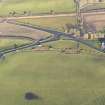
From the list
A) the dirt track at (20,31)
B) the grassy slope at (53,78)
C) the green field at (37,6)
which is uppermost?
the green field at (37,6)

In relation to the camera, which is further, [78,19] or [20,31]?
[78,19]

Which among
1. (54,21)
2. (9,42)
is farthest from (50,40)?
(9,42)

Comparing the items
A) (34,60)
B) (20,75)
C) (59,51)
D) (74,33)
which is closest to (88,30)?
(74,33)

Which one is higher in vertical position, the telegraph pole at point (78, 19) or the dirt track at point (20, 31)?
the telegraph pole at point (78, 19)

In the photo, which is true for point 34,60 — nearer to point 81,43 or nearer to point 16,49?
point 16,49

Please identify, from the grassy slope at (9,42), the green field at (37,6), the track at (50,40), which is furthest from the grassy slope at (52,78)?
the green field at (37,6)

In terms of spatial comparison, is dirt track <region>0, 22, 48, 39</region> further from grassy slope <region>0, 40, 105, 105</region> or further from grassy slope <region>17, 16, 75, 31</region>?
grassy slope <region>0, 40, 105, 105</region>

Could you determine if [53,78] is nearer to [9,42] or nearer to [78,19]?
[9,42]

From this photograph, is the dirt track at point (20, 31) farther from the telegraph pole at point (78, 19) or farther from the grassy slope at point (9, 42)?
the telegraph pole at point (78, 19)

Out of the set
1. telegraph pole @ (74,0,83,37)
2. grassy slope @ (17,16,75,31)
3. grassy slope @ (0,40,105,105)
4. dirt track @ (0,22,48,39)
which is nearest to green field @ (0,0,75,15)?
telegraph pole @ (74,0,83,37)
